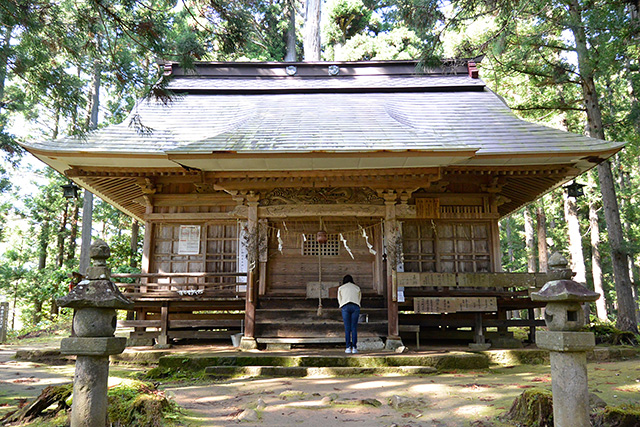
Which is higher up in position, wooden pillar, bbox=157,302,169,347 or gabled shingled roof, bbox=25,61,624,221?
gabled shingled roof, bbox=25,61,624,221

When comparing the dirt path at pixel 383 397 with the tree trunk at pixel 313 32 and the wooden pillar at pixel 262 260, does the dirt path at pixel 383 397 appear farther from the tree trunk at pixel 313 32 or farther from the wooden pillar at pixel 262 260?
the tree trunk at pixel 313 32

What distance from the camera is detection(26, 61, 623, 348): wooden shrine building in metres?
8.91

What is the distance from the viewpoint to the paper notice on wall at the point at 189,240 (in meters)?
11.1

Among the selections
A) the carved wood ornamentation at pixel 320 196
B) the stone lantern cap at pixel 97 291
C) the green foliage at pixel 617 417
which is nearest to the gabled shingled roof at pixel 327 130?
the carved wood ornamentation at pixel 320 196

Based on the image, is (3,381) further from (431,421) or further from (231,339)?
(431,421)

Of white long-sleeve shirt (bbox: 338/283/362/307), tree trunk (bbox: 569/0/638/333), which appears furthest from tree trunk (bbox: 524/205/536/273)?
white long-sleeve shirt (bbox: 338/283/362/307)

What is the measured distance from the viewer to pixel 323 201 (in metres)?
9.45

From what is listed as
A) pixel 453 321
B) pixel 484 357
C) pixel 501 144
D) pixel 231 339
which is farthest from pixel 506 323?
pixel 231 339

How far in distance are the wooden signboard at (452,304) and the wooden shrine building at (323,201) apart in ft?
0.10

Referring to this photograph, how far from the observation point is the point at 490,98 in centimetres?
1267

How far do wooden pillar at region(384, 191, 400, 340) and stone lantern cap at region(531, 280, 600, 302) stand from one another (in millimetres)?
4870

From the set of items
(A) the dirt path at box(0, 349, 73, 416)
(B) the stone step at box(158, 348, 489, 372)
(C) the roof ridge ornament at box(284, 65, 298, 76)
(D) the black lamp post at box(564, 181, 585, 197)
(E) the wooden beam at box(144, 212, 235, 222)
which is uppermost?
(C) the roof ridge ornament at box(284, 65, 298, 76)

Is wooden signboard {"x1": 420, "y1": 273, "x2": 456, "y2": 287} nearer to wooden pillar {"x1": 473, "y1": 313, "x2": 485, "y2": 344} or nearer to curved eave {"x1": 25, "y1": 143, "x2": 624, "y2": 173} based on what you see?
wooden pillar {"x1": 473, "y1": 313, "x2": 485, "y2": 344}

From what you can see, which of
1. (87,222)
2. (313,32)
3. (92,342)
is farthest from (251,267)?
(313,32)
